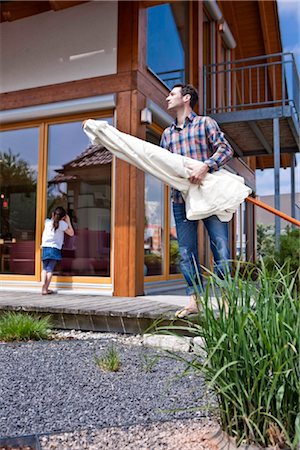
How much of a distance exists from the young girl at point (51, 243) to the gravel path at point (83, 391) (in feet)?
6.47

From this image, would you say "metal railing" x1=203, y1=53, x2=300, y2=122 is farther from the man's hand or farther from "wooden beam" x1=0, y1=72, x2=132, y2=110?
the man's hand

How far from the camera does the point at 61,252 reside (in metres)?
5.29

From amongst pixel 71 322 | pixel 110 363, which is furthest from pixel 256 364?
pixel 71 322

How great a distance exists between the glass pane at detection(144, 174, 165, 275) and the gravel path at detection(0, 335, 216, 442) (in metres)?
2.59

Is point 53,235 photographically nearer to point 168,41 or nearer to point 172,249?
point 172,249

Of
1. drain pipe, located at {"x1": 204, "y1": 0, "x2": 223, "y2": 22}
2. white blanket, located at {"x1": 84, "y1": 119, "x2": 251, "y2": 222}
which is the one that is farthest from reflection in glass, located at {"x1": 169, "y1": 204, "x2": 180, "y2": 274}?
drain pipe, located at {"x1": 204, "y1": 0, "x2": 223, "y2": 22}

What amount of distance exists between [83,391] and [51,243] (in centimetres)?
299

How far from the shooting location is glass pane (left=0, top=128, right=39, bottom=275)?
222 inches

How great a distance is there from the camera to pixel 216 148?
2.90 meters

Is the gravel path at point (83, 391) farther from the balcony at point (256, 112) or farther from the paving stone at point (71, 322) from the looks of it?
the balcony at point (256, 112)

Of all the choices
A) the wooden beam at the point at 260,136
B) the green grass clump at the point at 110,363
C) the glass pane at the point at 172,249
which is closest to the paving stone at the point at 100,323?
the green grass clump at the point at 110,363

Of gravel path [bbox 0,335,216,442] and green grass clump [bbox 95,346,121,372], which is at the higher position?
green grass clump [bbox 95,346,121,372]

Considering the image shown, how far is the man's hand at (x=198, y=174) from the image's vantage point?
263 centimetres

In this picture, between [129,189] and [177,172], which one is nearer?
[177,172]
